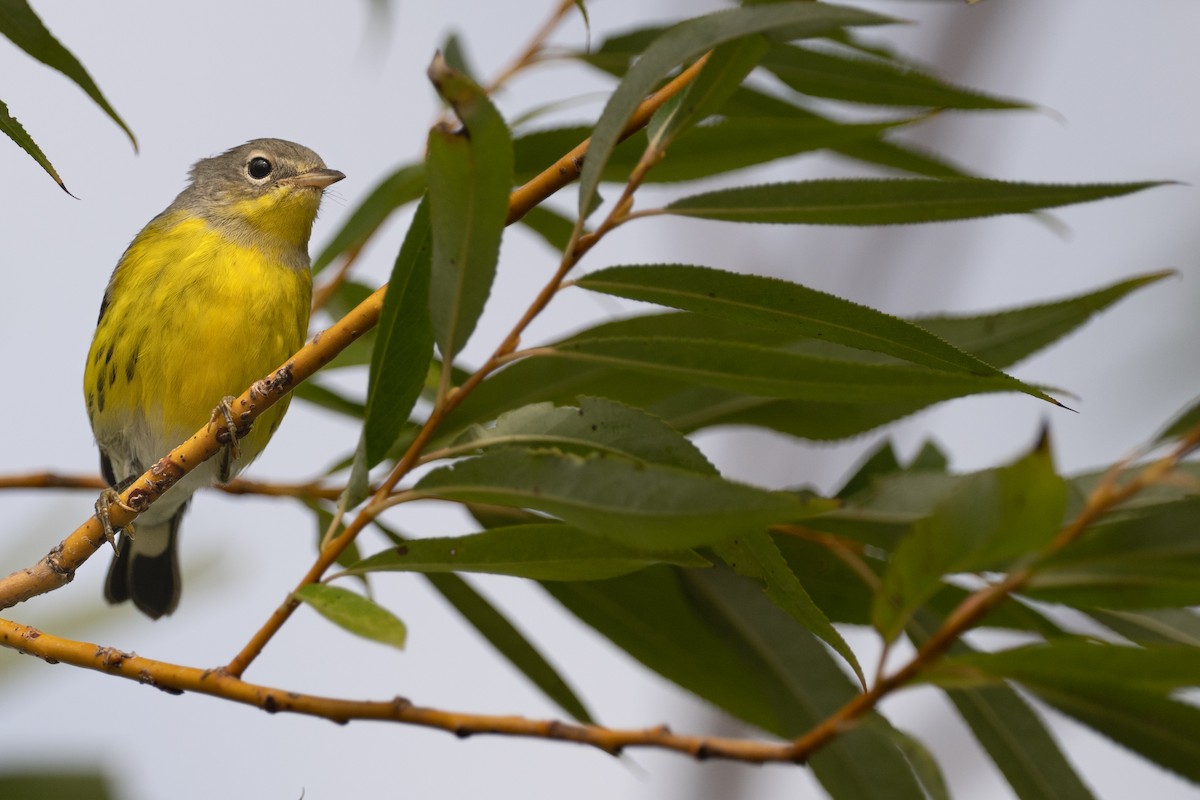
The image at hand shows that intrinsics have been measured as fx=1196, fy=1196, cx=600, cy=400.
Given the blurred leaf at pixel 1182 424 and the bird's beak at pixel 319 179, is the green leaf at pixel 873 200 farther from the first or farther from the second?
the bird's beak at pixel 319 179

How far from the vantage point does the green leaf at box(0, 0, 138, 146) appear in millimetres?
1590

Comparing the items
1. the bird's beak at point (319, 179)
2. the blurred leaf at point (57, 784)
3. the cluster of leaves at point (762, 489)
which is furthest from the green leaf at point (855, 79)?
the blurred leaf at point (57, 784)

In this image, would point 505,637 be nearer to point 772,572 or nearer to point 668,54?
point 772,572

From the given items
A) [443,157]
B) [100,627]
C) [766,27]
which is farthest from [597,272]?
[100,627]

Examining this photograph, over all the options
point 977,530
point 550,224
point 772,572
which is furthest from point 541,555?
point 550,224

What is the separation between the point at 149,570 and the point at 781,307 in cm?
241

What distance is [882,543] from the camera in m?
2.02

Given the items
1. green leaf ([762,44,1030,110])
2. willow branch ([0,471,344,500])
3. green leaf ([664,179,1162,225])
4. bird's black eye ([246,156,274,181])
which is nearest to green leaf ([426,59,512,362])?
green leaf ([664,179,1162,225])

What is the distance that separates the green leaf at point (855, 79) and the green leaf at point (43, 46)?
3.91ft

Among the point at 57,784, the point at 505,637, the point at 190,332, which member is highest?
the point at 190,332

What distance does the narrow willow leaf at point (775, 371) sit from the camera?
1.47 meters

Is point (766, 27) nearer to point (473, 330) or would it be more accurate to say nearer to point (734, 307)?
point (734, 307)

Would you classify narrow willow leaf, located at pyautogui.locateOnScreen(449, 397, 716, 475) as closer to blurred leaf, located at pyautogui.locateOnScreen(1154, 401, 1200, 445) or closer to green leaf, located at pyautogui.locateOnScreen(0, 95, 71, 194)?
blurred leaf, located at pyautogui.locateOnScreen(1154, 401, 1200, 445)

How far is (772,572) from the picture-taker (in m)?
1.53
